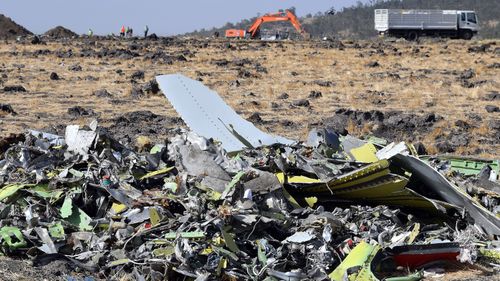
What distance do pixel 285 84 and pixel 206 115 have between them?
12127mm

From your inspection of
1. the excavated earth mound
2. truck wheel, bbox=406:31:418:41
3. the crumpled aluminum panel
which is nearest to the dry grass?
the crumpled aluminum panel

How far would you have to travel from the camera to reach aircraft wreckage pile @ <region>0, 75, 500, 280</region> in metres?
5.65

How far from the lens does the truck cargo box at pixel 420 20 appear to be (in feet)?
159

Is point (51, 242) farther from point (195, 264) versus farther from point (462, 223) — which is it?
point (462, 223)

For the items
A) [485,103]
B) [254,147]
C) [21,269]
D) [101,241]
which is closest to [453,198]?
[254,147]

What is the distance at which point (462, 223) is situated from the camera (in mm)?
6660

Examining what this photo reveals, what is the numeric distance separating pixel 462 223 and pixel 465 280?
0.89 metres

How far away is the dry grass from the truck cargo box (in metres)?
16.3

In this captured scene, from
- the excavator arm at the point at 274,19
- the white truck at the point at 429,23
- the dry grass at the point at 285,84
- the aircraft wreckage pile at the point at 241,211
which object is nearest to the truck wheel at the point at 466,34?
the white truck at the point at 429,23

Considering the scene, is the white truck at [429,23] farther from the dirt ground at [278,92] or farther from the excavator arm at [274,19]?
the dirt ground at [278,92]

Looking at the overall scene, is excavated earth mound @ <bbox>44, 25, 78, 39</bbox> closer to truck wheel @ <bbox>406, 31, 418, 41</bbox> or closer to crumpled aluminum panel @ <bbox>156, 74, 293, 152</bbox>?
truck wheel @ <bbox>406, 31, 418, 41</bbox>

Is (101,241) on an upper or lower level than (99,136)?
lower

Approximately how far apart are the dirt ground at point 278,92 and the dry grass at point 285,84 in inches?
1.1

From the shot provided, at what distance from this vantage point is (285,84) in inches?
797
